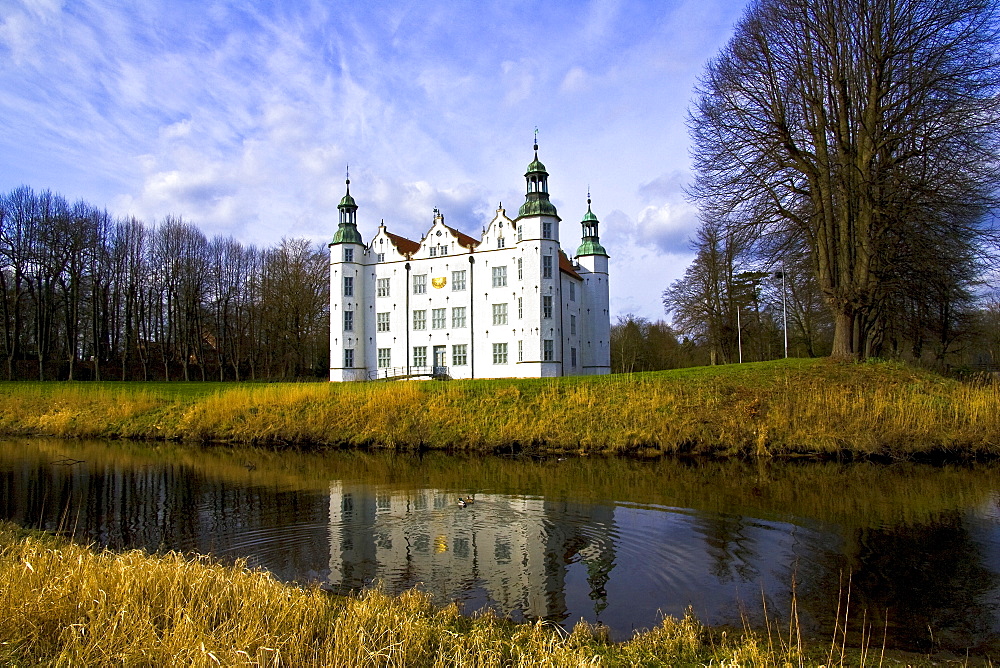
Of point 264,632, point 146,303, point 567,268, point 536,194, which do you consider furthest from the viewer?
point 146,303

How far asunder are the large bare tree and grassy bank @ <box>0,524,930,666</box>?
63.2ft

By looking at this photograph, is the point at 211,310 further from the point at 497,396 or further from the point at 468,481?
the point at 468,481

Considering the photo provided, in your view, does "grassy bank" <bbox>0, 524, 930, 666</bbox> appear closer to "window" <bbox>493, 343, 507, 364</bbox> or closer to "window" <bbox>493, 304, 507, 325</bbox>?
"window" <bbox>493, 343, 507, 364</bbox>

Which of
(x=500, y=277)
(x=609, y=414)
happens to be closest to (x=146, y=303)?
(x=500, y=277)

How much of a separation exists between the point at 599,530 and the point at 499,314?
29823 mm

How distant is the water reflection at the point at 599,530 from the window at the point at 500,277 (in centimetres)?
2283

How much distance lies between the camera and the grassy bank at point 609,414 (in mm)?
17719

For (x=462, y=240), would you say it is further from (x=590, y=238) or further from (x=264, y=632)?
(x=264, y=632)

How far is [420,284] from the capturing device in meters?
42.8

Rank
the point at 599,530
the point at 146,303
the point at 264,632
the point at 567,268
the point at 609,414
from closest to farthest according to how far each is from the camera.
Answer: the point at 264,632 → the point at 599,530 → the point at 609,414 → the point at 567,268 → the point at 146,303

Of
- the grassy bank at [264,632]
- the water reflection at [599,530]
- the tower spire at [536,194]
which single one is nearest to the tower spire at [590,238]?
the tower spire at [536,194]

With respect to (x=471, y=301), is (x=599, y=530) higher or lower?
lower

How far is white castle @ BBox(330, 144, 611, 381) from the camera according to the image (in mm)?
38656

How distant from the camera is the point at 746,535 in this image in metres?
10.2
